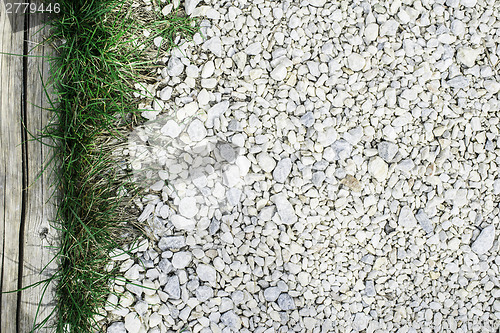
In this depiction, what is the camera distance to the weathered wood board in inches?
74.8

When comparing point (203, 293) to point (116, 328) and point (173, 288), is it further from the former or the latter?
point (116, 328)

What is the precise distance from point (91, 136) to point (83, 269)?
604 mm

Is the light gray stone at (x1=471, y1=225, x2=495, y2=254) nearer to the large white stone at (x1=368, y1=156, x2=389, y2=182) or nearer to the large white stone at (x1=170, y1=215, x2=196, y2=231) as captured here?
the large white stone at (x1=368, y1=156, x2=389, y2=182)

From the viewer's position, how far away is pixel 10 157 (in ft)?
6.25

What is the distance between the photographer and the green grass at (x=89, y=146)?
1916 mm

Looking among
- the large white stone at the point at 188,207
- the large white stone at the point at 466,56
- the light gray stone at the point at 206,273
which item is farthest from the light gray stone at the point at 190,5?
the large white stone at the point at 466,56

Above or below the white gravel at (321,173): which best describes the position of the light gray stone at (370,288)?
below

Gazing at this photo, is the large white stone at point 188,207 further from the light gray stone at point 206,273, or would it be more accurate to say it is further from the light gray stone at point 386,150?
the light gray stone at point 386,150

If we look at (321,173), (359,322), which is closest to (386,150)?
(321,173)

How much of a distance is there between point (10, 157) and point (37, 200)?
223mm

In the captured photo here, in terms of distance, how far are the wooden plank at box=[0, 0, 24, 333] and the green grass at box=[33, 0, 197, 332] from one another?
14cm

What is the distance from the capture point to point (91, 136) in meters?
1.95

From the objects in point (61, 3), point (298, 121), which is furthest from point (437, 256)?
point (61, 3)

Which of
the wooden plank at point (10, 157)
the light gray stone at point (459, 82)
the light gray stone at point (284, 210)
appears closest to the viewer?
the wooden plank at point (10, 157)
